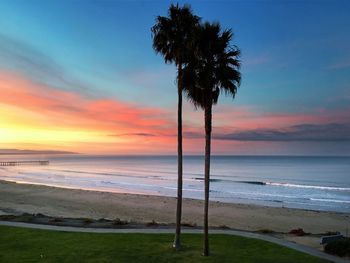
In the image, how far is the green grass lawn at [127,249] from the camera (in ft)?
51.4

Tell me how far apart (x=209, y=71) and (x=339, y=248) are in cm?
890

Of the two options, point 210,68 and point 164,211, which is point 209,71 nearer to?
point 210,68

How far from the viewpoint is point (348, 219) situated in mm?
34312

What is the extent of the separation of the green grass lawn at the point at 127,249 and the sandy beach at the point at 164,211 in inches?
435

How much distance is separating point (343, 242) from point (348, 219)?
19.1m

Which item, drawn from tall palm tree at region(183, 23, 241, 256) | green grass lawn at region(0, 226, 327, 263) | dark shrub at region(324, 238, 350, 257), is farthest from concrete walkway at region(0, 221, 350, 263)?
tall palm tree at region(183, 23, 241, 256)

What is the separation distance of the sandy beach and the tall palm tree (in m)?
15.2

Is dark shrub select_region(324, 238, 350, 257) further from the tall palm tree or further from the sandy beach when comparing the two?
the sandy beach

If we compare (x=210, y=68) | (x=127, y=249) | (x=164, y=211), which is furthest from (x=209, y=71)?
(x=164, y=211)

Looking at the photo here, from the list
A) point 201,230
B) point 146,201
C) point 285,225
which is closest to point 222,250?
point 201,230

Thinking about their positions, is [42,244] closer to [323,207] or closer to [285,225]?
[285,225]

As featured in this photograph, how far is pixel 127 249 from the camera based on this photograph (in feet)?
55.6

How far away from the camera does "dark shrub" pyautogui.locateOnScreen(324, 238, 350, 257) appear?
54.4ft

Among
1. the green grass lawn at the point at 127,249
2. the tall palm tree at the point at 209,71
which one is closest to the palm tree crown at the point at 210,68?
the tall palm tree at the point at 209,71
